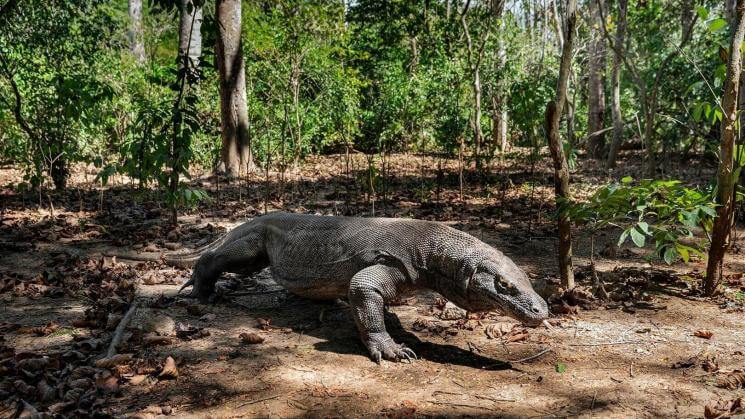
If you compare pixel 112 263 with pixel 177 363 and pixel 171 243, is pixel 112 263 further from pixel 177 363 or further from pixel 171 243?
pixel 177 363

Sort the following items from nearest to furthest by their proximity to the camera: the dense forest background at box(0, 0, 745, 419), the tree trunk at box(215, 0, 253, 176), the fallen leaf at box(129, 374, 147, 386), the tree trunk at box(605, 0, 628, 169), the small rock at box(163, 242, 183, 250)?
the dense forest background at box(0, 0, 745, 419)
the fallen leaf at box(129, 374, 147, 386)
the small rock at box(163, 242, 183, 250)
the tree trunk at box(215, 0, 253, 176)
the tree trunk at box(605, 0, 628, 169)

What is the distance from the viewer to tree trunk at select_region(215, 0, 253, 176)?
1041cm

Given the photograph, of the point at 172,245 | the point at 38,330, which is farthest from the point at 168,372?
the point at 172,245

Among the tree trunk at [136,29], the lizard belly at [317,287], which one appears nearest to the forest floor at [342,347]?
the lizard belly at [317,287]

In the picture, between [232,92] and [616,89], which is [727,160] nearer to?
[232,92]

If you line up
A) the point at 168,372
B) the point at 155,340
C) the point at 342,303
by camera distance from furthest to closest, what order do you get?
the point at 342,303, the point at 155,340, the point at 168,372

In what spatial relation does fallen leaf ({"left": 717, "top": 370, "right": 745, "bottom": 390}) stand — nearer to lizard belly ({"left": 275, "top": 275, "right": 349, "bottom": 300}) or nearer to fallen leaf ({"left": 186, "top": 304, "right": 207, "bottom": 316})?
lizard belly ({"left": 275, "top": 275, "right": 349, "bottom": 300})

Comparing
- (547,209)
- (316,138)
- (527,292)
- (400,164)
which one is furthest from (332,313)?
(316,138)

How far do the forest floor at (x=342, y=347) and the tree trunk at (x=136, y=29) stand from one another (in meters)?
20.1

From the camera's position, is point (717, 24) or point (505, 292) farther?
point (717, 24)

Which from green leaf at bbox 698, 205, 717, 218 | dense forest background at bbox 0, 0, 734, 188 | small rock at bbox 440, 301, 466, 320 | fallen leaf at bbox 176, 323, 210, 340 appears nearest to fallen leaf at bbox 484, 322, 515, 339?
small rock at bbox 440, 301, 466, 320

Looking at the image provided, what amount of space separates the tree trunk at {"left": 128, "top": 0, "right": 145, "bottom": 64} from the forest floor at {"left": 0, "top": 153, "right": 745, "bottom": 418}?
20064mm

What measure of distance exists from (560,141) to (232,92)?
24.3 feet

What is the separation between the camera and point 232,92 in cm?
1054
